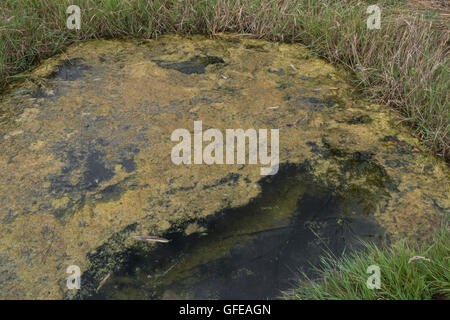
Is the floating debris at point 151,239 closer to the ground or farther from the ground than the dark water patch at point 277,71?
closer to the ground

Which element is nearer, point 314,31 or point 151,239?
point 151,239

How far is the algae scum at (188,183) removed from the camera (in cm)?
142

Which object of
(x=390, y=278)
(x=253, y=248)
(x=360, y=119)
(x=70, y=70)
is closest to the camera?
(x=390, y=278)

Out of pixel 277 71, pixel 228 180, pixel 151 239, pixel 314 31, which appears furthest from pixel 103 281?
pixel 314 31

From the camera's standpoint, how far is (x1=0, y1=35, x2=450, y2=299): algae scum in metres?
1.42

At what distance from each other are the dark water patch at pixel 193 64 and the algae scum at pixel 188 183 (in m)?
0.01

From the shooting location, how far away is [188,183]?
68.7 inches

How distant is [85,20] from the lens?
276cm

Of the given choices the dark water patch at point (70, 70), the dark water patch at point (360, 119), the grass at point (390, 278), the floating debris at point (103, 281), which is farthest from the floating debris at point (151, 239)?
the dark water patch at point (70, 70)

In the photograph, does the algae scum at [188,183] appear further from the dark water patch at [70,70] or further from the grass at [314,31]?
the grass at [314,31]

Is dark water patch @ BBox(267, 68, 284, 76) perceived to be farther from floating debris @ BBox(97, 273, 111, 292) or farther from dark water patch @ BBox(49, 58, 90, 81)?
floating debris @ BBox(97, 273, 111, 292)

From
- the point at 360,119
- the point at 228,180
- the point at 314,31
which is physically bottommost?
the point at 228,180

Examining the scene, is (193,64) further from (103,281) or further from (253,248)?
(103,281)

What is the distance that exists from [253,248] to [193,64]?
1404mm
